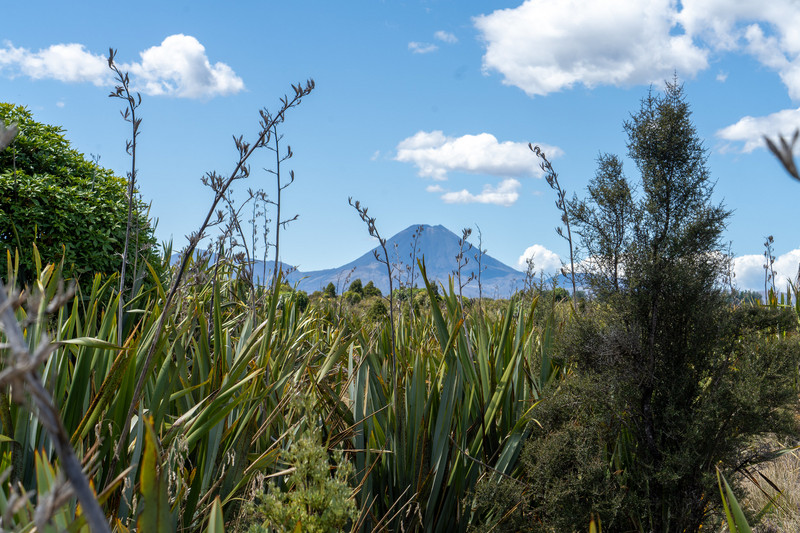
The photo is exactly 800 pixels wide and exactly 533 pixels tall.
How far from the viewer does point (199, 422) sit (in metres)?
2.02

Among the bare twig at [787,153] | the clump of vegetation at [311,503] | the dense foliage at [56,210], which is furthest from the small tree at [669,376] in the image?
the dense foliage at [56,210]

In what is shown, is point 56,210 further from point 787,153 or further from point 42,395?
point 787,153

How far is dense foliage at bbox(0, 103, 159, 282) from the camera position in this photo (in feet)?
16.3

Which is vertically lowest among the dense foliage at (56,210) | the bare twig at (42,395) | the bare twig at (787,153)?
the bare twig at (42,395)

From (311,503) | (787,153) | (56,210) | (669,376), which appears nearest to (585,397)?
(669,376)

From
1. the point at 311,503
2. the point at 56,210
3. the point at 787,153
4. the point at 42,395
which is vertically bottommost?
the point at 311,503

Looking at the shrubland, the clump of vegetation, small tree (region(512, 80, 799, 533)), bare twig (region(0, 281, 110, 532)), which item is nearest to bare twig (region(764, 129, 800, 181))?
bare twig (region(0, 281, 110, 532))

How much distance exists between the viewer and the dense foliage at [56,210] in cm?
496

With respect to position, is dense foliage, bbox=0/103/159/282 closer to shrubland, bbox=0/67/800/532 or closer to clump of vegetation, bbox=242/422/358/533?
shrubland, bbox=0/67/800/532

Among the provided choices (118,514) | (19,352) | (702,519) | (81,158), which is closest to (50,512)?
(19,352)

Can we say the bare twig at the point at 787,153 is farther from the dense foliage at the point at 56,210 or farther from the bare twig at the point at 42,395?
the dense foliage at the point at 56,210

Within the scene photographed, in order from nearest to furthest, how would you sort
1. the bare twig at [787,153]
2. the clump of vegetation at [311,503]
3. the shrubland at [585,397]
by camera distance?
the bare twig at [787,153], the clump of vegetation at [311,503], the shrubland at [585,397]

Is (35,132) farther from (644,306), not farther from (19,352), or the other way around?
(19,352)

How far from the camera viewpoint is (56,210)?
5.07m
